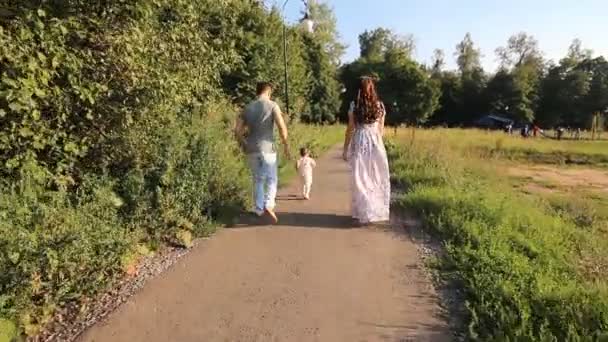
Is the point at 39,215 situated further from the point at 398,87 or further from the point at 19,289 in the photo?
the point at 398,87

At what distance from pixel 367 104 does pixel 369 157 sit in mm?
746

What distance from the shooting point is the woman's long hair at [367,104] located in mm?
7953

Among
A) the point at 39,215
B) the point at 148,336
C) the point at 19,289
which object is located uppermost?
the point at 39,215

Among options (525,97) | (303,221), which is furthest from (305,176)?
(525,97)

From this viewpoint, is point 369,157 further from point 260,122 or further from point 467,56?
point 467,56

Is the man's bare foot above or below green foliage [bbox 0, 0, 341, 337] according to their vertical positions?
below

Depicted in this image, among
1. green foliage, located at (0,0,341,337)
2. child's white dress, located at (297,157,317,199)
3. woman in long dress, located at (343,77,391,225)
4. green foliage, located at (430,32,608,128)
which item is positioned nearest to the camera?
green foliage, located at (0,0,341,337)

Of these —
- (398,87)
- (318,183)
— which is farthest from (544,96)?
(318,183)

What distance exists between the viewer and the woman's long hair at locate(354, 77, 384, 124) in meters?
7.95

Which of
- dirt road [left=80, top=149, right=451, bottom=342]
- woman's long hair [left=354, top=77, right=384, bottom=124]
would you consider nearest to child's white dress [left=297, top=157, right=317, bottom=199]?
woman's long hair [left=354, top=77, right=384, bottom=124]

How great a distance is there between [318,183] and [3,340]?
9564mm

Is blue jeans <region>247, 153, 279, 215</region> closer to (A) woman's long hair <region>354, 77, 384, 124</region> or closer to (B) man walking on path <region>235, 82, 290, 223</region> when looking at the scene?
(B) man walking on path <region>235, 82, 290, 223</region>

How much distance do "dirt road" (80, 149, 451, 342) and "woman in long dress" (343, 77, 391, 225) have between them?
1.62ft

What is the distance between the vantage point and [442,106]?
94562mm
